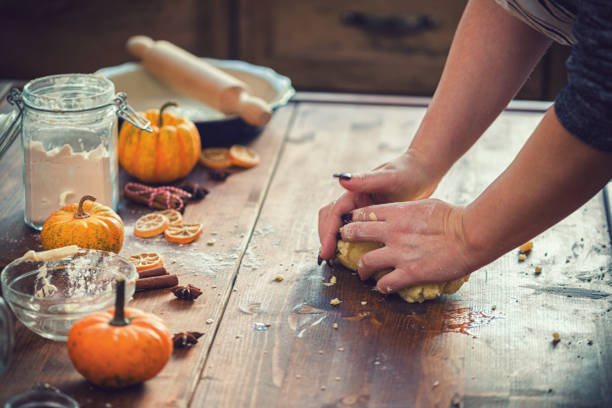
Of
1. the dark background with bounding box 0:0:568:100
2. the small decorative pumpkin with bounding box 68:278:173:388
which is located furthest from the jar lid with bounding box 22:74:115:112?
the dark background with bounding box 0:0:568:100

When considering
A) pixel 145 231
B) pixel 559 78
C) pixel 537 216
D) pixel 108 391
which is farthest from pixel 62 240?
pixel 559 78

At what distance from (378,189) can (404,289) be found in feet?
0.71

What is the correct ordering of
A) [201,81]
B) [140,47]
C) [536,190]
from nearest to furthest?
[536,190] < [201,81] < [140,47]

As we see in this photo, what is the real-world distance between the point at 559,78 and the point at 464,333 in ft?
7.01

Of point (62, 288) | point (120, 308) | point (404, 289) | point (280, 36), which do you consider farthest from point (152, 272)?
point (280, 36)

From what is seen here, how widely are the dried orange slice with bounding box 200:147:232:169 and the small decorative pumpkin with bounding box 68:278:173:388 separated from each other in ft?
2.32

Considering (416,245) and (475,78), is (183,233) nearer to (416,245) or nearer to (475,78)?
(416,245)

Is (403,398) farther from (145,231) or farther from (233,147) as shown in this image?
(233,147)

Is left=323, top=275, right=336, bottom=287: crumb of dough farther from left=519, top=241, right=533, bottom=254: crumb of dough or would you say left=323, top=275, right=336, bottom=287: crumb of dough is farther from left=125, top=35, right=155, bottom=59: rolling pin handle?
left=125, top=35, right=155, bottom=59: rolling pin handle

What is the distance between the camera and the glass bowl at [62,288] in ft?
3.08

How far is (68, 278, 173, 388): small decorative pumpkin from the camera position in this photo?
0.85 metres

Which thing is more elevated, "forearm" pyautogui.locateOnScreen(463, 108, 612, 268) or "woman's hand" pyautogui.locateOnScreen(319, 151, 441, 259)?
"forearm" pyautogui.locateOnScreen(463, 108, 612, 268)

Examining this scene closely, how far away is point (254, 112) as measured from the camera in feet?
5.27

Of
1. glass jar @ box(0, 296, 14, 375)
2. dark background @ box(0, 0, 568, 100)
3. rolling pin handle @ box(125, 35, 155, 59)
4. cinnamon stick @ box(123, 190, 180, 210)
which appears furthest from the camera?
dark background @ box(0, 0, 568, 100)
